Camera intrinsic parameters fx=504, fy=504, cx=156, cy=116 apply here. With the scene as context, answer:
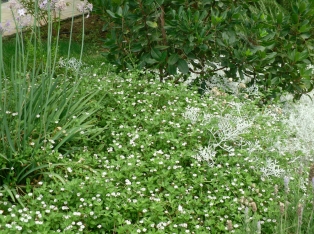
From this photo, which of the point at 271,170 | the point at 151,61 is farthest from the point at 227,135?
the point at 151,61

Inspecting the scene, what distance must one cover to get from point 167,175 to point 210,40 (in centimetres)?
192

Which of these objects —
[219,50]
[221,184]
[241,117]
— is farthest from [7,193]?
[219,50]

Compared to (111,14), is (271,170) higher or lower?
lower

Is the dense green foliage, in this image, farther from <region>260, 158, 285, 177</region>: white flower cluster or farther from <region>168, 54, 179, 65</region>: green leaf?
<region>260, 158, 285, 177</region>: white flower cluster

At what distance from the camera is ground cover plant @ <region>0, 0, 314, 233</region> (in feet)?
9.53

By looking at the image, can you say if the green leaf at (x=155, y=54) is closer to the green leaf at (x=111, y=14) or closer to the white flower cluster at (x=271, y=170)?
the green leaf at (x=111, y=14)

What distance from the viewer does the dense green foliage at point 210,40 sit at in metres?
4.64

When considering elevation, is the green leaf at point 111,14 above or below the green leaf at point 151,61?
above

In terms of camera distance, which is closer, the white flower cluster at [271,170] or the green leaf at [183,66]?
the white flower cluster at [271,170]

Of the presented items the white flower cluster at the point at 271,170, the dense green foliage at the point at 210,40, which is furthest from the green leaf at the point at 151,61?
the white flower cluster at the point at 271,170

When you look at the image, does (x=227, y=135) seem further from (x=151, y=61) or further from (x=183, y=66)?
(x=151, y=61)

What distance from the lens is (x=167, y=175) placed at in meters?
3.34

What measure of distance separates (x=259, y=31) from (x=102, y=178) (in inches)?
92.6

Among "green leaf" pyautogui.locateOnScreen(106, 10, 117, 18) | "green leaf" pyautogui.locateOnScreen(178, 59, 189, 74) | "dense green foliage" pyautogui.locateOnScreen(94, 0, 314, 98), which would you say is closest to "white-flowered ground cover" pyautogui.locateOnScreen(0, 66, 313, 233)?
"green leaf" pyautogui.locateOnScreen(178, 59, 189, 74)
